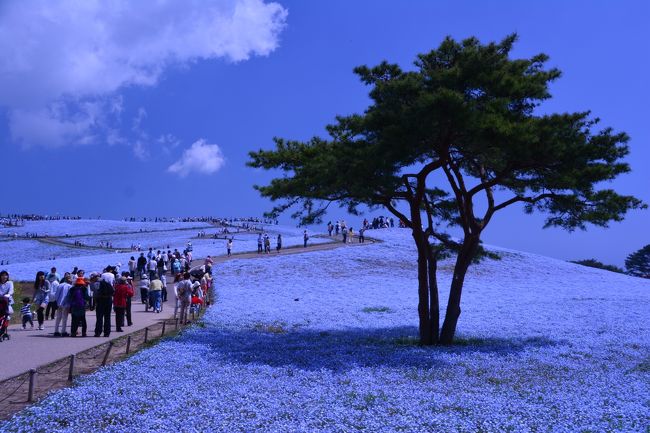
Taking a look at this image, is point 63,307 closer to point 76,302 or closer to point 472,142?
point 76,302

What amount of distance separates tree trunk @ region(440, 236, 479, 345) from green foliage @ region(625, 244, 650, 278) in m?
68.5

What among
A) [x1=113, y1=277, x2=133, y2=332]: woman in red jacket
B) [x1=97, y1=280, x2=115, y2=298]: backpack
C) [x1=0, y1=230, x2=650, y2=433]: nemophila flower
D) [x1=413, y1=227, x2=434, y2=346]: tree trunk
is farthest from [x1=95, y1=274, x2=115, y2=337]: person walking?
[x1=413, y1=227, x2=434, y2=346]: tree trunk

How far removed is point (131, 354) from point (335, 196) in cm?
676

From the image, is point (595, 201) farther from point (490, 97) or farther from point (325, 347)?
point (325, 347)

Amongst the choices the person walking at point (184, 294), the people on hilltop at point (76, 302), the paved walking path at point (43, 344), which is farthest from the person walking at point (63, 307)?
the person walking at point (184, 294)

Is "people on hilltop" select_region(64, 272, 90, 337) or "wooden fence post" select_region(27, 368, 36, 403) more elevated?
"people on hilltop" select_region(64, 272, 90, 337)

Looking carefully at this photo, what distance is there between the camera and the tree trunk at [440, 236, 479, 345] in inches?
562

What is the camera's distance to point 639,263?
73.5 m

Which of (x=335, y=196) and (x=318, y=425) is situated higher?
(x=335, y=196)

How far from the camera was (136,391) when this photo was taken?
29.1 ft

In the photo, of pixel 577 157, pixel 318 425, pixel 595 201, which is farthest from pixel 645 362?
pixel 318 425

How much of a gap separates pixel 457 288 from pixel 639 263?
71.0m

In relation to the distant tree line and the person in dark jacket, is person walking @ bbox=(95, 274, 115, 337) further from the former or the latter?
the distant tree line

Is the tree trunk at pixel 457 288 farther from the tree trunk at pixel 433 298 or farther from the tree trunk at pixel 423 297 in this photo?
the tree trunk at pixel 423 297
